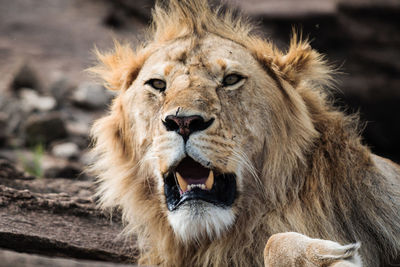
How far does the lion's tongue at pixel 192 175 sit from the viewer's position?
285 cm

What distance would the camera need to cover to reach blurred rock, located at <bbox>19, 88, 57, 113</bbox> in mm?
8062

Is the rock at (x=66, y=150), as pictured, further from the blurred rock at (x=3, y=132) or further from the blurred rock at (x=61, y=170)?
the blurred rock at (x=3, y=132)

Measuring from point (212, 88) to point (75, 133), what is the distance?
506cm

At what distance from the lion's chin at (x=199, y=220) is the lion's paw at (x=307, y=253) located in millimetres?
321

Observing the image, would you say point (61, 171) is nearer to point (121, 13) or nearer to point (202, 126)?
point (202, 126)

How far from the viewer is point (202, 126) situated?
2.81 metres

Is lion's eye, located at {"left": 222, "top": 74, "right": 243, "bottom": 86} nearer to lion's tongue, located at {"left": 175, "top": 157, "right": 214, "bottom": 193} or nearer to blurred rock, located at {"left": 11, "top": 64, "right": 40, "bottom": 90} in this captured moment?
lion's tongue, located at {"left": 175, "top": 157, "right": 214, "bottom": 193}

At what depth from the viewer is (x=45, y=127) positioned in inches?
292

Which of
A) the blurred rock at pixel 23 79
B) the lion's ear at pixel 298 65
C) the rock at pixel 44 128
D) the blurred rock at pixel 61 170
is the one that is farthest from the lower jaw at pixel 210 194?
the blurred rock at pixel 23 79

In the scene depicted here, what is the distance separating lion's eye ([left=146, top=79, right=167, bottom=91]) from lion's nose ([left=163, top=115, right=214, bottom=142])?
0.43 meters

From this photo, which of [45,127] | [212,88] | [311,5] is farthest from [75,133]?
[212,88]

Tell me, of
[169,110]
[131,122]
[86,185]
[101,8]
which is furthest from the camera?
[101,8]

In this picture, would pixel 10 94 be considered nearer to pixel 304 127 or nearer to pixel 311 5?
pixel 311 5

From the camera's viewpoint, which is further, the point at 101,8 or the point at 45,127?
the point at 101,8
